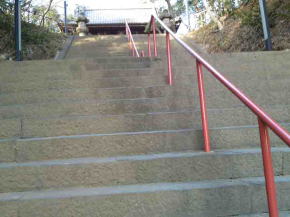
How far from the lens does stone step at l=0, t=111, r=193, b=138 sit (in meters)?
2.41

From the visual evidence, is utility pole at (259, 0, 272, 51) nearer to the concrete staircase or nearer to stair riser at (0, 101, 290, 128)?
the concrete staircase

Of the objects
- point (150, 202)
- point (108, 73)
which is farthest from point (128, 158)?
point (108, 73)

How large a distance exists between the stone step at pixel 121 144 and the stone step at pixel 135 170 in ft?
0.55

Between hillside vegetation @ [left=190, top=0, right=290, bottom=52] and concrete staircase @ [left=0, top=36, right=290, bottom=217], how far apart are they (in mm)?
2080

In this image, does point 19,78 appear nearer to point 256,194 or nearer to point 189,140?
point 189,140

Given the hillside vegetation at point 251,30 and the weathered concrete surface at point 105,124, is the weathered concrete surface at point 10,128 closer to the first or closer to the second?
the weathered concrete surface at point 105,124

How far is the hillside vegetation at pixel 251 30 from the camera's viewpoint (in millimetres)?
5277

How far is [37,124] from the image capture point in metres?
2.41

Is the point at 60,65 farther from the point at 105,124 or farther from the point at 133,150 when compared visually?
the point at 133,150

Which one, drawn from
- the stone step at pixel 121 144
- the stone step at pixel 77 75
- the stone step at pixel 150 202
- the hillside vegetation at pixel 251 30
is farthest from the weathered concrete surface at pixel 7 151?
the hillside vegetation at pixel 251 30

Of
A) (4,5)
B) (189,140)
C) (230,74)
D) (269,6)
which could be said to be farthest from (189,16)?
(189,140)

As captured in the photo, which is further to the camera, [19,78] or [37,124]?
[19,78]

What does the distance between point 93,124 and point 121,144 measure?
0.40m

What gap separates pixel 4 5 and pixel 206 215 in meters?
6.90
